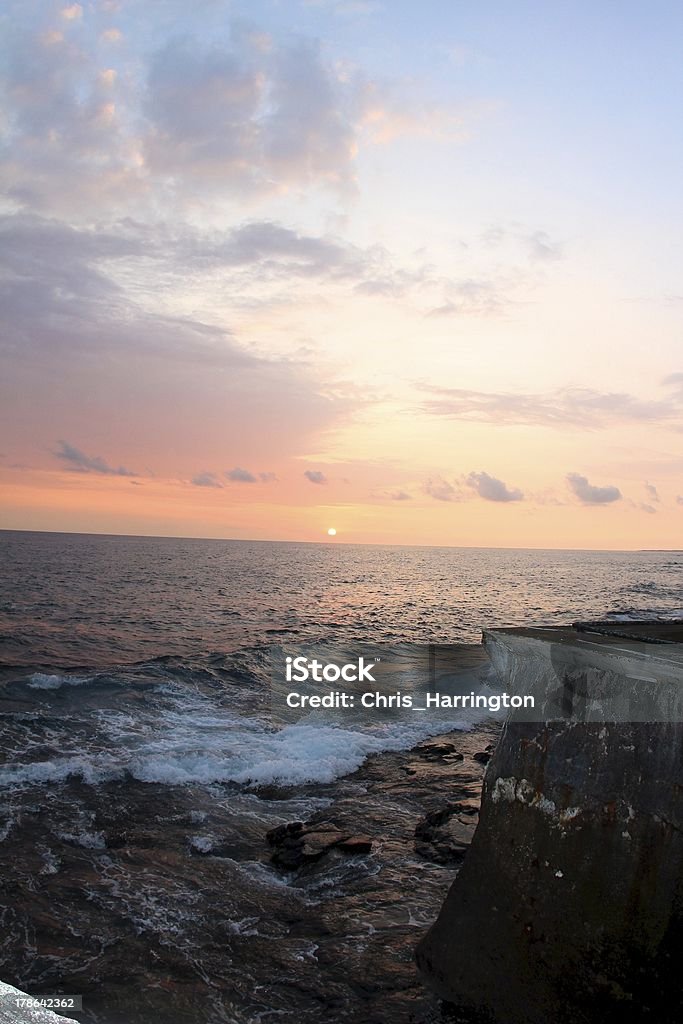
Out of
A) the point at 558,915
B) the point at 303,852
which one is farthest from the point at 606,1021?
the point at 303,852

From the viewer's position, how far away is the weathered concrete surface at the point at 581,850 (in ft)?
15.4

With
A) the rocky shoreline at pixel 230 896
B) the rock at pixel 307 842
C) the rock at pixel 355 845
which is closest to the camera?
the rocky shoreline at pixel 230 896

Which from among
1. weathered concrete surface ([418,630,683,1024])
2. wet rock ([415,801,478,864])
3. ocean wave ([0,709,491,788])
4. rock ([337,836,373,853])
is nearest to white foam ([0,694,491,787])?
ocean wave ([0,709,491,788])

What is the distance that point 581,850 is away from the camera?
491cm

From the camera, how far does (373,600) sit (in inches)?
2079

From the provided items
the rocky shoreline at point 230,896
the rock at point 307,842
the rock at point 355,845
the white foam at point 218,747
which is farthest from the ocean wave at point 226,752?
the rock at point 355,845

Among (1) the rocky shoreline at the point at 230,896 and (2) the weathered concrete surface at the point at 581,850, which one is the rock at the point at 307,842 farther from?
(2) the weathered concrete surface at the point at 581,850

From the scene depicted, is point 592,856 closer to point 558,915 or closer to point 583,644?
point 558,915

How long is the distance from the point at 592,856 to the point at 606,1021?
1.22 meters

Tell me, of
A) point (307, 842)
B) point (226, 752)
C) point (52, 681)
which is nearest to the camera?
point (307, 842)

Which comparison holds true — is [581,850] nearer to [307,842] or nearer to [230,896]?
[230,896]

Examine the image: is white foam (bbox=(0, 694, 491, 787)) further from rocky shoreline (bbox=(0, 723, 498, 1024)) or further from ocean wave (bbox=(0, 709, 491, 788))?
rocky shoreline (bbox=(0, 723, 498, 1024))

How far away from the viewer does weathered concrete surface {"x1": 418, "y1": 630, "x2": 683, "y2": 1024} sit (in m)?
4.70

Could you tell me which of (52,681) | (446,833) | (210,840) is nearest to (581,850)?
(446,833)
